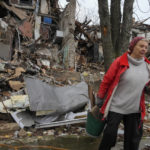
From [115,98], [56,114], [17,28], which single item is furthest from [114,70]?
[17,28]

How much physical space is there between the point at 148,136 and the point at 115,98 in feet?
6.22

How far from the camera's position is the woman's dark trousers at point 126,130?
225cm

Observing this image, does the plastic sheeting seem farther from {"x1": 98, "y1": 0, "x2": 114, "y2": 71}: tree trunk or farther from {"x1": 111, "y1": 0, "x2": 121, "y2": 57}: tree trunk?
{"x1": 111, "y1": 0, "x2": 121, "y2": 57}: tree trunk

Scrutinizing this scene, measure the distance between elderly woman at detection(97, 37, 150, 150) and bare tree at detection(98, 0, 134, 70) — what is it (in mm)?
1365

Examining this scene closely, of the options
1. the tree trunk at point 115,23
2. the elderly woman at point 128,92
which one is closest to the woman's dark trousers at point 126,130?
the elderly woman at point 128,92

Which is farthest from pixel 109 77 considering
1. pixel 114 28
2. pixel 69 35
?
pixel 69 35

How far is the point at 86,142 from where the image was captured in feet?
10.5

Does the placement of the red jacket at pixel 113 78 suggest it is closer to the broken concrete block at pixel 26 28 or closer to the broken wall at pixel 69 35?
the broken wall at pixel 69 35

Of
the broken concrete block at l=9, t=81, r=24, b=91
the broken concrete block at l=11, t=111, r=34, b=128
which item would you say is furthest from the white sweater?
the broken concrete block at l=9, t=81, r=24, b=91

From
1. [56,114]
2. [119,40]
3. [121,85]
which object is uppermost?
[119,40]

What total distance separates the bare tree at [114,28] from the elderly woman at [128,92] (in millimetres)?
1365

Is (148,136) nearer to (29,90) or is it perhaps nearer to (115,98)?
(115,98)

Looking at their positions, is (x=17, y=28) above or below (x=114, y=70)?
above

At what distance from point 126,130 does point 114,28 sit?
242 centimetres
